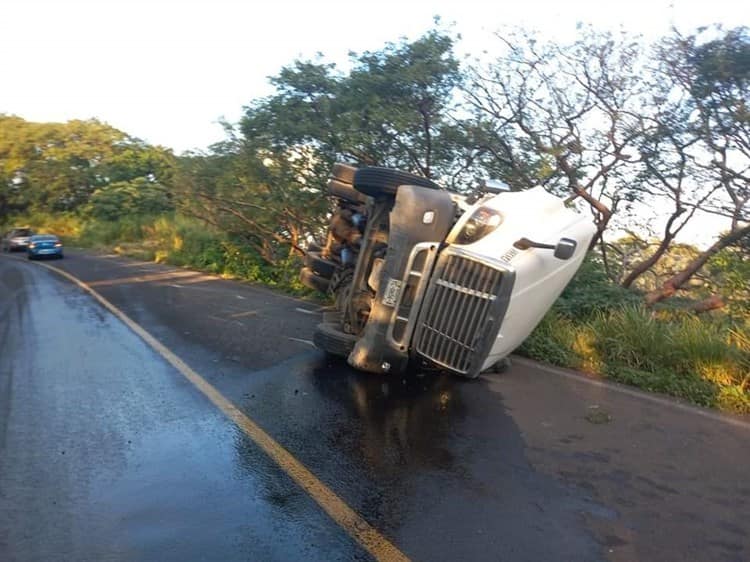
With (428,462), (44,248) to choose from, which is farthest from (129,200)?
(428,462)

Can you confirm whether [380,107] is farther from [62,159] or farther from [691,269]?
[62,159]

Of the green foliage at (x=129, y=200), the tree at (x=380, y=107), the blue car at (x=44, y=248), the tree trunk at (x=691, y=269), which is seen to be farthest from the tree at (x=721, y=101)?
the green foliage at (x=129, y=200)

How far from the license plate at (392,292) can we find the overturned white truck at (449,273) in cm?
1

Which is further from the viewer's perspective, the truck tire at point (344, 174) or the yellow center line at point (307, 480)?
the truck tire at point (344, 174)

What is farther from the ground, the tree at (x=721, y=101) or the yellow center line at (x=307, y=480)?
the tree at (x=721, y=101)

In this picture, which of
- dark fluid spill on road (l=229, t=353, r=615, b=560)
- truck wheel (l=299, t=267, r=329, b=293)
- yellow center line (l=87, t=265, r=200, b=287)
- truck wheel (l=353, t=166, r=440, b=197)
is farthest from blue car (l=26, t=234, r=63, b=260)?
truck wheel (l=353, t=166, r=440, b=197)

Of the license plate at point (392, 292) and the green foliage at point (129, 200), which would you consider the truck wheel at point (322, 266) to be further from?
the green foliage at point (129, 200)

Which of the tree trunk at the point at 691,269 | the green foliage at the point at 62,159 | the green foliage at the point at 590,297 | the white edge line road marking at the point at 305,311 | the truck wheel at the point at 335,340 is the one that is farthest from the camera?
the green foliage at the point at 62,159

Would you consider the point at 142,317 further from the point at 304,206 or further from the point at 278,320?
the point at 304,206

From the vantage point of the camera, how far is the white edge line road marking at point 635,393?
6483 millimetres

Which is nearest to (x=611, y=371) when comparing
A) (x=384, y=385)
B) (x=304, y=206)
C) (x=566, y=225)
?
(x=566, y=225)

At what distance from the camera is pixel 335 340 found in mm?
7742

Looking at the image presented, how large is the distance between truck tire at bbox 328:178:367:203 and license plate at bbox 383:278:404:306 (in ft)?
6.41

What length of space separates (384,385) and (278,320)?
485cm
